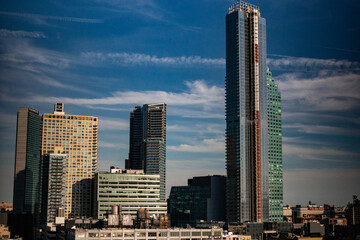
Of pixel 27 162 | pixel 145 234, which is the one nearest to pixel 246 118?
pixel 145 234

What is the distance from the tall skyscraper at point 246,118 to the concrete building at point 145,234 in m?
42.2

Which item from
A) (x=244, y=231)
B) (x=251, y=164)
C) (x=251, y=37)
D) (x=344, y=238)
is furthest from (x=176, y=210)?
(x=344, y=238)

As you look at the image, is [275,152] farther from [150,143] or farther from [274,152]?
[150,143]

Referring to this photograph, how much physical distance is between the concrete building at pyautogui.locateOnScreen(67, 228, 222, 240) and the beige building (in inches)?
2718

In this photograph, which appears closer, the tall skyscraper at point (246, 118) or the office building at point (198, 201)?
the tall skyscraper at point (246, 118)

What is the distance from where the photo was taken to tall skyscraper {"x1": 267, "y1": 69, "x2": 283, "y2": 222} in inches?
5241

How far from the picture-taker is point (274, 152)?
139 metres

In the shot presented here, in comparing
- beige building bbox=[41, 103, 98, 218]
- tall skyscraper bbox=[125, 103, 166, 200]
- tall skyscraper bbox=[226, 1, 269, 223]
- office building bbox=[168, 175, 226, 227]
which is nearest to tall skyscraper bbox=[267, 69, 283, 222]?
tall skyscraper bbox=[226, 1, 269, 223]

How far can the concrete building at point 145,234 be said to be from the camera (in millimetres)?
77500

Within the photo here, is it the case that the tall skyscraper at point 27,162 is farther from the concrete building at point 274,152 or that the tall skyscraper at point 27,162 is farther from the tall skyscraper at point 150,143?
the concrete building at point 274,152

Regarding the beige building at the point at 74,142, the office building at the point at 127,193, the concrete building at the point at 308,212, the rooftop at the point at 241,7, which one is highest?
the rooftop at the point at 241,7

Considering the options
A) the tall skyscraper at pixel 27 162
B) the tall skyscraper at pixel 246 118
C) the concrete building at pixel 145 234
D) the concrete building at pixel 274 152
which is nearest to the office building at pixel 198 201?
the tall skyscraper at pixel 246 118

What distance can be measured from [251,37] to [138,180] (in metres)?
42.4

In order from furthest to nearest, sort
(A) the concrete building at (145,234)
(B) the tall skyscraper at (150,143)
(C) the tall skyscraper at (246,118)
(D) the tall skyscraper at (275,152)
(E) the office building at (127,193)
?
(B) the tall skyscraper at (150,143)
(E) the office building at (127,193)
(D) the tall skyscraper at (275,152)
(C) the tall skyscraper at (246,118)
(A) the concrete building at (145,234)
